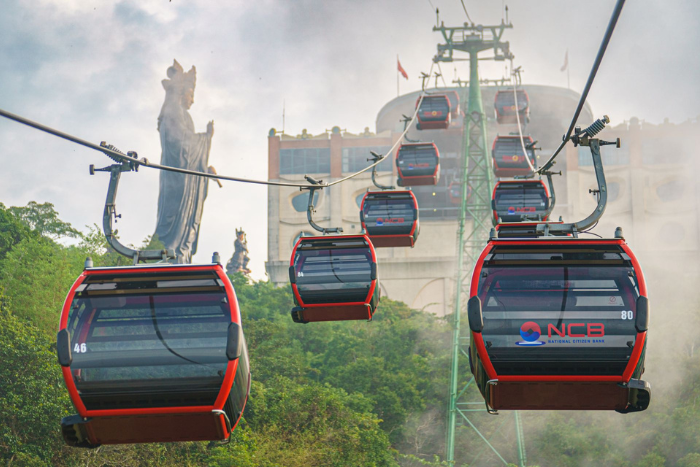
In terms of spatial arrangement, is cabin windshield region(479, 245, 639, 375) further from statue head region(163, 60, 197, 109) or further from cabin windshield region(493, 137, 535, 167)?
statue head region(163, 60, 197, 109)

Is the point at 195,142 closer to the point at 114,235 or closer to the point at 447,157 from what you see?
the point at 447,157

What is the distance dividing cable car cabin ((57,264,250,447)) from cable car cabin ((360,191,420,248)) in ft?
39.0

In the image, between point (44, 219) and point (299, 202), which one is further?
point (299, 202)

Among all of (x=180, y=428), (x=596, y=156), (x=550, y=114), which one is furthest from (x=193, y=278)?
(x=550, y=114)

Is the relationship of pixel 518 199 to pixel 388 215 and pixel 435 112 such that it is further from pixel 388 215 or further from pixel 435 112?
pixel 435 112

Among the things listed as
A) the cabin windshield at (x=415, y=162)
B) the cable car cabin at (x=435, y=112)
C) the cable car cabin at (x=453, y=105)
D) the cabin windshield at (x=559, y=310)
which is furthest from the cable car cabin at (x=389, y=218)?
the cable car cabin at (x=453, y=105)

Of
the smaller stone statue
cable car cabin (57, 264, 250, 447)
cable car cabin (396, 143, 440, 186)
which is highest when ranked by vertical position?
cable car cabin (396, 143, 440, 186)

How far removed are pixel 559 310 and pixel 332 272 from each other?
5501 millimetres

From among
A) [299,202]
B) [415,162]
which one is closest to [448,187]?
[299,202]

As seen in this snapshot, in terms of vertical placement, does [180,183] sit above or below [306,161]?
below

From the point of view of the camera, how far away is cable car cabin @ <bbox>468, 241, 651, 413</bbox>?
870 cm

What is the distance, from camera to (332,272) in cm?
1372

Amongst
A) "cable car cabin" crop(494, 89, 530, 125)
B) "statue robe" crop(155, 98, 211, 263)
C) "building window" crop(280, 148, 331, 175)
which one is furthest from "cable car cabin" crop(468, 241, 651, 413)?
"building window" crop(280, 148, 331, 175)

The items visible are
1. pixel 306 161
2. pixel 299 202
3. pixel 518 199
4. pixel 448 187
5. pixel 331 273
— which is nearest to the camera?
pixel 331 273
